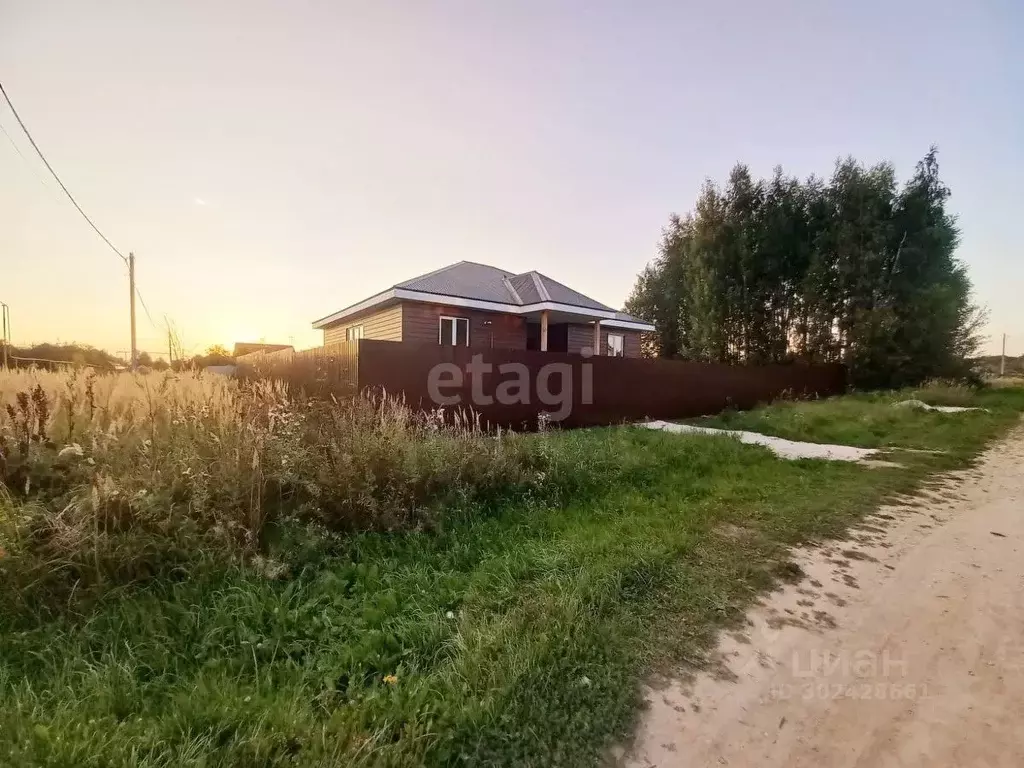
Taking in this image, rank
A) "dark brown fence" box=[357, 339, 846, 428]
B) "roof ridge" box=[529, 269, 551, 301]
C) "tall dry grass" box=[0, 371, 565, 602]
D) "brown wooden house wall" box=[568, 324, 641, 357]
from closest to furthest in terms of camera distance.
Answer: "tall dry grass" box=[0, 371, 565, 602] < "dark brown fence" box=[357, 339, 846, 428] < "roof ridge" box=[529, 269, 551, 301] < "brown wooden house wall" box=[568, 324, 641, 357]

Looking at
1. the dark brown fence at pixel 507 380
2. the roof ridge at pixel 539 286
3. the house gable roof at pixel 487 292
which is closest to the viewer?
the dark brown fence at pixel 507 380

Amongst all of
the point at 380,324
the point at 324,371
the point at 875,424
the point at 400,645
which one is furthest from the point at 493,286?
the point at 400,645

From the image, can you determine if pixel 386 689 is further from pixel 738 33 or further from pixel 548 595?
pixel 738 33

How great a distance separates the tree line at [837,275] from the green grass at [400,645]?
18.4 m

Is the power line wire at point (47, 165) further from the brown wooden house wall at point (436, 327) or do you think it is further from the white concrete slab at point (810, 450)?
the white concrete slab at point (810, 450)

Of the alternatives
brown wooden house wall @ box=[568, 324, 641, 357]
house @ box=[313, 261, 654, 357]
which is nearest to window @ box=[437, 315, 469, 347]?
house @ box=[313, 261, 654, 357]

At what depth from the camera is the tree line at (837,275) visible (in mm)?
16953

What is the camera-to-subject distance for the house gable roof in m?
11.9

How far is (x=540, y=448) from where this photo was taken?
5.07 metres

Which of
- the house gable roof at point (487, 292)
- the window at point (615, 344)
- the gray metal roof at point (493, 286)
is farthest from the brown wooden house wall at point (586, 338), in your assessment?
the gray metal roof at point (493, 286)

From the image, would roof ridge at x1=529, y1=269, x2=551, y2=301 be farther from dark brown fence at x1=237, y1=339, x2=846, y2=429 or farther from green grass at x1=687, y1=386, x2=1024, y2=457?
green grass at x1=687, y1=386, x2=1024, y2=457

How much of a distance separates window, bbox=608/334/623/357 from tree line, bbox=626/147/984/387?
5.67m

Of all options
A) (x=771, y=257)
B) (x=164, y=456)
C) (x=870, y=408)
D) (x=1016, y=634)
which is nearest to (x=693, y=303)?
(x=771, y=257)

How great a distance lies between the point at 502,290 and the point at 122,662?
13.1 metres
